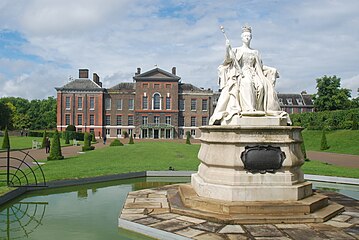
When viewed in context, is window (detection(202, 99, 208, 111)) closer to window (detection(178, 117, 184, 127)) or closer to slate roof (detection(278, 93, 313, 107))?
window (detection(178, 117, 184, 127))

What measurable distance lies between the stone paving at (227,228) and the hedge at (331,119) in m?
33.0

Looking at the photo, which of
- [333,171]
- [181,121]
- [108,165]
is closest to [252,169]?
[333,171]

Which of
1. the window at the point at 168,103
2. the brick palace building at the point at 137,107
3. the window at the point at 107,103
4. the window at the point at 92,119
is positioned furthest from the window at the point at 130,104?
the window at the point at 92,119

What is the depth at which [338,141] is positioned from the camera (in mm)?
33062

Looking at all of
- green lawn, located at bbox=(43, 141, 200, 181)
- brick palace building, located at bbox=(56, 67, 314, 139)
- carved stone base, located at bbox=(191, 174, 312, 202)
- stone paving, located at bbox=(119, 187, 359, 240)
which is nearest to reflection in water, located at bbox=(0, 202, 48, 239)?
stone paving, located at bbox=(119, 187, 359, 240)

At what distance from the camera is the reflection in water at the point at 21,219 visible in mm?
6055

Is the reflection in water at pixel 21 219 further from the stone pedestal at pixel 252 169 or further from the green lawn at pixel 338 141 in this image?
the green lawn at pixel 338 141

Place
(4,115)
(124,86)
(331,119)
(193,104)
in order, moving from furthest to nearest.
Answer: (4,115)
(124,86)
(193,104)
(331,119)

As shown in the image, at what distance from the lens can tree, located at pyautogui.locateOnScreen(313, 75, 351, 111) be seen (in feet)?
181

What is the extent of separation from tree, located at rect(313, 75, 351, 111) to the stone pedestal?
176ft

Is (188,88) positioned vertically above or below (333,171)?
above

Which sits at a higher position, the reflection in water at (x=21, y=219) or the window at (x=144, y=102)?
the window at (x=144, y=102)

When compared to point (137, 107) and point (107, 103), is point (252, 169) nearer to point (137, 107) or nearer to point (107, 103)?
point (137, 107)

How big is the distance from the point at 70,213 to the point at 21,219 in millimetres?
1004
